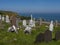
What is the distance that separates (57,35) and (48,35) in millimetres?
963

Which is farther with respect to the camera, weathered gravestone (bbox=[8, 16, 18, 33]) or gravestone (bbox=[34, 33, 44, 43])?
weathered gravestone (bbox=[8, 16, 18, 33])

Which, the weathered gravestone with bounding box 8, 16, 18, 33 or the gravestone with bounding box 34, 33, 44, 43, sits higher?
the weathered gravestone with bounding box 8, 16, 18, 33

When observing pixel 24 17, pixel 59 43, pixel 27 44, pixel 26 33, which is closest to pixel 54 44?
pixel 59 43

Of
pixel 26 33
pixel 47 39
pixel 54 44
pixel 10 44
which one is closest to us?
pixel 10 44

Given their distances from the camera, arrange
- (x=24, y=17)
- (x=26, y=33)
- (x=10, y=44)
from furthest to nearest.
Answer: (x=24, y=17) < (x=26, y=33) < (x=10, y=44)

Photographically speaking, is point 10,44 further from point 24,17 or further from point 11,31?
point 24,17

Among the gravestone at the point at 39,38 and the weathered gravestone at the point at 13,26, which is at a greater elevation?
the weathered gravestone at the point at 13,26

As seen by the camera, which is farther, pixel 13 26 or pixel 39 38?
pixel 13 26

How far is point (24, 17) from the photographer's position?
4334 cm

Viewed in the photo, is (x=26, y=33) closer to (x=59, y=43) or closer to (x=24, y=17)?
(x=59, y=43)

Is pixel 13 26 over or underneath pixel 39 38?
over

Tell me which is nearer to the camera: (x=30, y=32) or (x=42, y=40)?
(x=42, y=40)

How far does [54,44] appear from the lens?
1786cm

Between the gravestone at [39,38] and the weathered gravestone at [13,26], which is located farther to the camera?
the weathered gravestone at [13,26]
